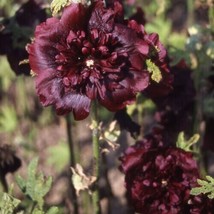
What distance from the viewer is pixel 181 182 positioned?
Answer: 1771 millimetres

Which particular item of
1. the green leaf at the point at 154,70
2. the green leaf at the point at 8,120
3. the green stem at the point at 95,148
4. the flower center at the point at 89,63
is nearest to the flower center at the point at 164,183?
the green stem at the point at 95,148

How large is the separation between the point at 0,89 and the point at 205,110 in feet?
6.13

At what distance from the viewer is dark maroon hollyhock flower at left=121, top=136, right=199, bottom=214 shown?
1.75m

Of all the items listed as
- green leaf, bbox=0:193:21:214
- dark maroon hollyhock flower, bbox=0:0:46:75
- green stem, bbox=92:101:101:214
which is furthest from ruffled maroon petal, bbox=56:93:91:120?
dark maroon hollyhock flower, bbox=0:0:46:75

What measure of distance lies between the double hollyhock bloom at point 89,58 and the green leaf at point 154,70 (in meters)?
0.01

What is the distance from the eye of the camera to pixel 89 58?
156cm

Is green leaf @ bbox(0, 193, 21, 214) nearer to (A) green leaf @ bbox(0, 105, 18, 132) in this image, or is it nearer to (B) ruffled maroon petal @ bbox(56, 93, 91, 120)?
(B) ruffled maroon petal @ bbox(56, 93, 91, 120)

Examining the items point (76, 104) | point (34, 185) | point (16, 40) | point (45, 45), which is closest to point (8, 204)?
point (34, 185)

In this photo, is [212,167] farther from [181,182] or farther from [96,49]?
[96,49]

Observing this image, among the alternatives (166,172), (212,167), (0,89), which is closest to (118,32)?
(166,172)

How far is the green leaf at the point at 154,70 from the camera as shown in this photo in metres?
1.59

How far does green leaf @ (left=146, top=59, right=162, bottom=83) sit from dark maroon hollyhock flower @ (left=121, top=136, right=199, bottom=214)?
0.30 metres

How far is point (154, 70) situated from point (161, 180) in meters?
0.37

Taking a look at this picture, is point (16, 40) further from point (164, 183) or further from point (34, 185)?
point (164, 183)
